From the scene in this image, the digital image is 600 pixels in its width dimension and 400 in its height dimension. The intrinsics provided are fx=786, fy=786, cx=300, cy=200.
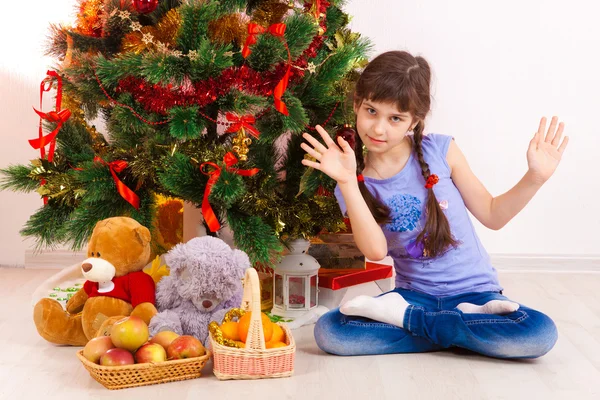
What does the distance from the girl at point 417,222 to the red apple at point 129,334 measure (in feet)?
1.32

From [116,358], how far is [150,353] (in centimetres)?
6

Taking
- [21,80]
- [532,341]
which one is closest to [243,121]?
[532,341]

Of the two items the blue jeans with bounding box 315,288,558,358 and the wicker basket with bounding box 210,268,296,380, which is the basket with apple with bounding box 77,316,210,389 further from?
the blue jeans with bounding box 315,288,558,358

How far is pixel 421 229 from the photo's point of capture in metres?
1.76

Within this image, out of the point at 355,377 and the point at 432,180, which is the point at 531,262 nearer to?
the point at 432,180

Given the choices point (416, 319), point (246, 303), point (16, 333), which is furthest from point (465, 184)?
point (16, 333)

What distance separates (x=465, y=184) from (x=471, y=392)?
1.81 feet

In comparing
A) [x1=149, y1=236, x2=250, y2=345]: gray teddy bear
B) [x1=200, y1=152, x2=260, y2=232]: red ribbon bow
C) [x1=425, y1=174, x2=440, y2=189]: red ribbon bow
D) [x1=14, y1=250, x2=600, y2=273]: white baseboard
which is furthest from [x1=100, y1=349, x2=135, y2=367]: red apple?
[x1=14, y1=250, x2=600, y2=273]: white baseboard

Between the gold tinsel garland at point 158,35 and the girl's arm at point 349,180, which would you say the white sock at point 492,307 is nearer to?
the girl's arm at point 349,180

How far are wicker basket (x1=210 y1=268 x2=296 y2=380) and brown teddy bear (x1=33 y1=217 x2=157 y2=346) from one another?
0.81 ft

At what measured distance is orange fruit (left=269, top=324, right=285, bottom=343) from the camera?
153 centimetres

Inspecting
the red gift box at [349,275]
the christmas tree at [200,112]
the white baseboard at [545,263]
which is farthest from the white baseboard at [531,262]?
the christmas tree at [200,112]

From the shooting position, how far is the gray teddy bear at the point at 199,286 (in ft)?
5.29

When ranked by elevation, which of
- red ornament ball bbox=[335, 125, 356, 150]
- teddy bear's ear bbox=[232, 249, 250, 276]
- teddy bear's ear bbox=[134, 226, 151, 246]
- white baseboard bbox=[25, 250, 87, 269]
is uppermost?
red ornament ball bbox=[335, 125, 356, 150]
